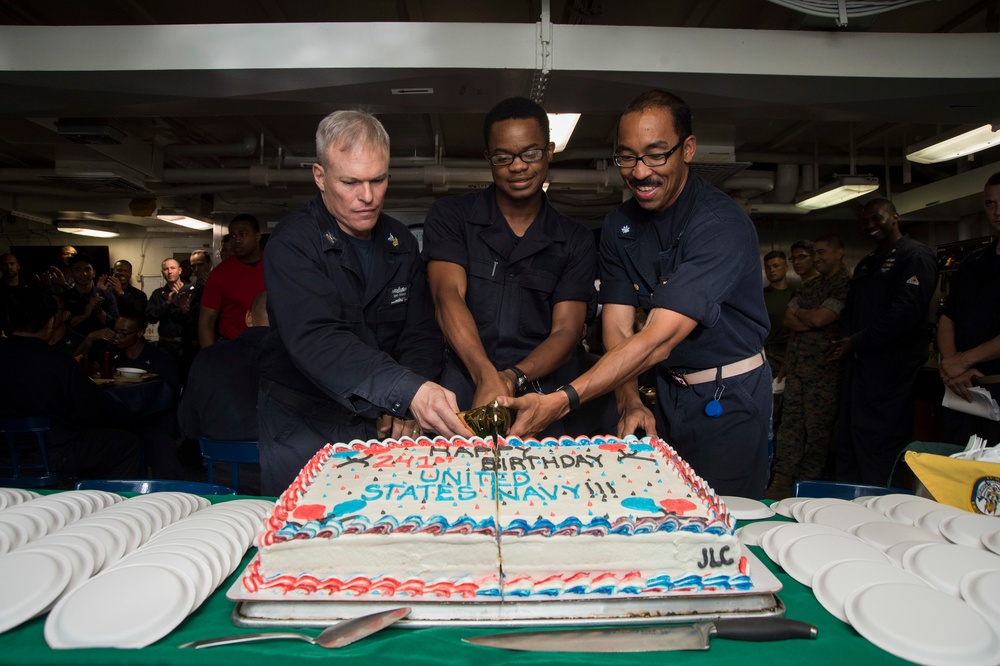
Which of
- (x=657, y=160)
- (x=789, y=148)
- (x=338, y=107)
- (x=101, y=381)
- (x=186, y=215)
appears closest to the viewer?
(x=657, y=160)

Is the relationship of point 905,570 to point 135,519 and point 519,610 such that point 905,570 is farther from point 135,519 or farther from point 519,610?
point 135,519

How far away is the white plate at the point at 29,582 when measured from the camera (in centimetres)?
108

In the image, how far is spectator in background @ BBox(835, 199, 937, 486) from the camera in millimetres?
4551

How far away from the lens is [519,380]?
2.24m

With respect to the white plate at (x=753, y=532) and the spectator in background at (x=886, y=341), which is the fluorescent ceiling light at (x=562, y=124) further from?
the white plate at (x=753, y=532)

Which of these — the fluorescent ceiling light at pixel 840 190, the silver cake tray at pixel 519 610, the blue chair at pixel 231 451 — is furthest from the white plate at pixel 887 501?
the fluorescent ceiling light at pixel 840 190

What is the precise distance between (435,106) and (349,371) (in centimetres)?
266

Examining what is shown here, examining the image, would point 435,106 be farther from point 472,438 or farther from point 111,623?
point 111,623

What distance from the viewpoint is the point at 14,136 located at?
21.2 ft

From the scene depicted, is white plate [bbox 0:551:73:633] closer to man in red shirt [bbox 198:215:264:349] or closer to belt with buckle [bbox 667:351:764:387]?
belt with buckle [bbox 667:351:764:387]

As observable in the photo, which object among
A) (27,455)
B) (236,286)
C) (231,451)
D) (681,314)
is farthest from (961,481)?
(236,286)

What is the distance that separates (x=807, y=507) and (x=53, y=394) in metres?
3.87

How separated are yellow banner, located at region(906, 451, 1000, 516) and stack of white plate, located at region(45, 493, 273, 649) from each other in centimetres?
169

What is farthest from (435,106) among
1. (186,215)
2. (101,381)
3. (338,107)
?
(186,215)
